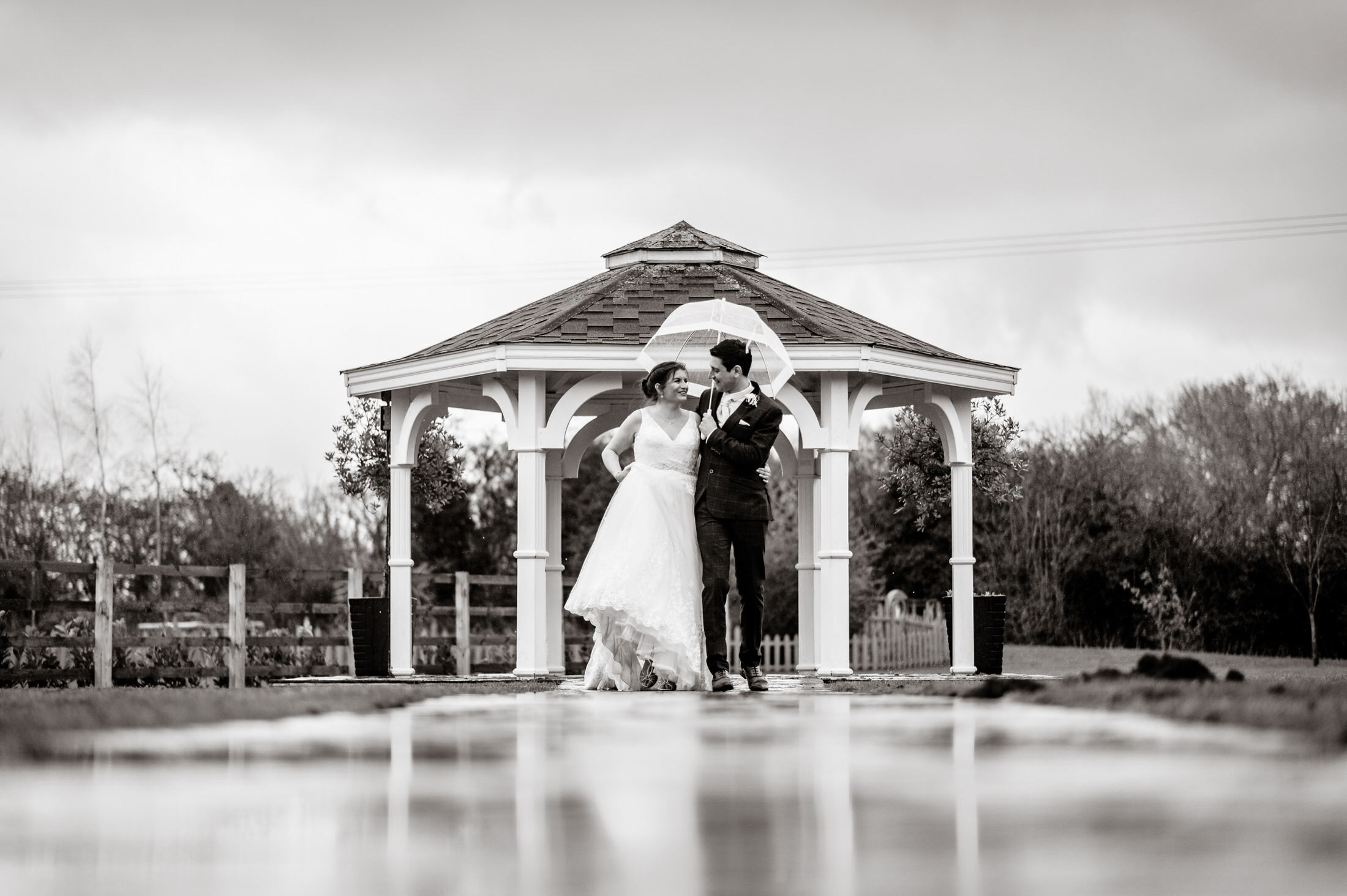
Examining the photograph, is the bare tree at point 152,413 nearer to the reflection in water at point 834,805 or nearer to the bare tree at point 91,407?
the bare tree at point 91,407

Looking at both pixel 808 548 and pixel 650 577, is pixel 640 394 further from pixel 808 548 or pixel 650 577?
pixel 650 577

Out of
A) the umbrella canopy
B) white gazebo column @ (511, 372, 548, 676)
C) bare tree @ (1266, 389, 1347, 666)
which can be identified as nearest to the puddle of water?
the umbrella canopy

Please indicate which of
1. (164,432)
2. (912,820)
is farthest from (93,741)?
(164,432)

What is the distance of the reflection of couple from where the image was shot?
10.2 meters

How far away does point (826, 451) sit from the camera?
14461 mm

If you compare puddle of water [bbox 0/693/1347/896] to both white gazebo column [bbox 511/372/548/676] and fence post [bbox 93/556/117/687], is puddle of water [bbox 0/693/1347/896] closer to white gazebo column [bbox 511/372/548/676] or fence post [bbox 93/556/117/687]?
white gazebo column [bbox 511/372/548/676]

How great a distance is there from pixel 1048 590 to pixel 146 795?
90.6 ft

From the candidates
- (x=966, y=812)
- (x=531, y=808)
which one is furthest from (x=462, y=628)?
(x=966, y=812)

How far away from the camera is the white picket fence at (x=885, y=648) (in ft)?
86.7

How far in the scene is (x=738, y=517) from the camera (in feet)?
33.6

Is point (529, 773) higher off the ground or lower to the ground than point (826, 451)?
lower

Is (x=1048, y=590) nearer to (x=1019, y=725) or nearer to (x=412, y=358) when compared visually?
(x=412, y=358)

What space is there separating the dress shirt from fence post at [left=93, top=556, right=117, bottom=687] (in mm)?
10357

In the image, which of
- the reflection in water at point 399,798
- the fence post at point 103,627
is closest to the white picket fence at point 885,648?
the fence post at point 103,627
